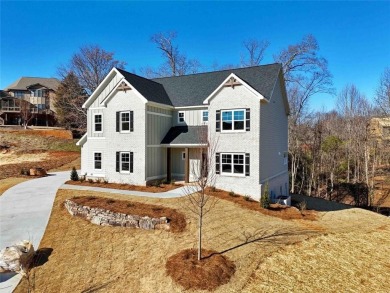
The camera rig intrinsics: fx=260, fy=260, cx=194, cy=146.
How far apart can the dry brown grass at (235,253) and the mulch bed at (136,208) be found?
48 centimetres

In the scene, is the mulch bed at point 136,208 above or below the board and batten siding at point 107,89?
below

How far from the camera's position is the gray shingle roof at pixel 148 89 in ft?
68.1

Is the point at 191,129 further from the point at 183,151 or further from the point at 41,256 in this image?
the point at 41,256

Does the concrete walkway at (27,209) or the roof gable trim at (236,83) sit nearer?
the concrete walkway at (27,209)

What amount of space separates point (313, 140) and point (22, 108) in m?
51.4

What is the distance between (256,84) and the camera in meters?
20.4

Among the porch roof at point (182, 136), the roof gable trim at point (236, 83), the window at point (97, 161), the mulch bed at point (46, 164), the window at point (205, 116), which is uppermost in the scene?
the roof gable trim at point (236, 83)

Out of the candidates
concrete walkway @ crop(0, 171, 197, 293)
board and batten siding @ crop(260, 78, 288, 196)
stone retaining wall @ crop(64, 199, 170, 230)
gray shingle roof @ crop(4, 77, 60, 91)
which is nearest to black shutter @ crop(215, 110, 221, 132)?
board and batten siding @ crop(260, 78, 288, 196)

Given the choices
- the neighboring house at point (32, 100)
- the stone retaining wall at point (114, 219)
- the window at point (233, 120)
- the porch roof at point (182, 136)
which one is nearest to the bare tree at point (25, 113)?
the neighboring house at point (32, 100)

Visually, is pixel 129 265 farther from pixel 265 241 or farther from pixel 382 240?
pixel 382 240

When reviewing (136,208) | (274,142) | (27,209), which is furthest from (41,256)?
(274,142)

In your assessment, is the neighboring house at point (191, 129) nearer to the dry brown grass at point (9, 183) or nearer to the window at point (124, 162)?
the window at point (124, 162)

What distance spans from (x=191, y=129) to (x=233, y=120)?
4.48m

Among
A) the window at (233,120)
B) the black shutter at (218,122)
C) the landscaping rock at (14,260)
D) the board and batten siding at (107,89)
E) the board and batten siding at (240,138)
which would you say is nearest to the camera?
the landscaping rock at (14,260)
